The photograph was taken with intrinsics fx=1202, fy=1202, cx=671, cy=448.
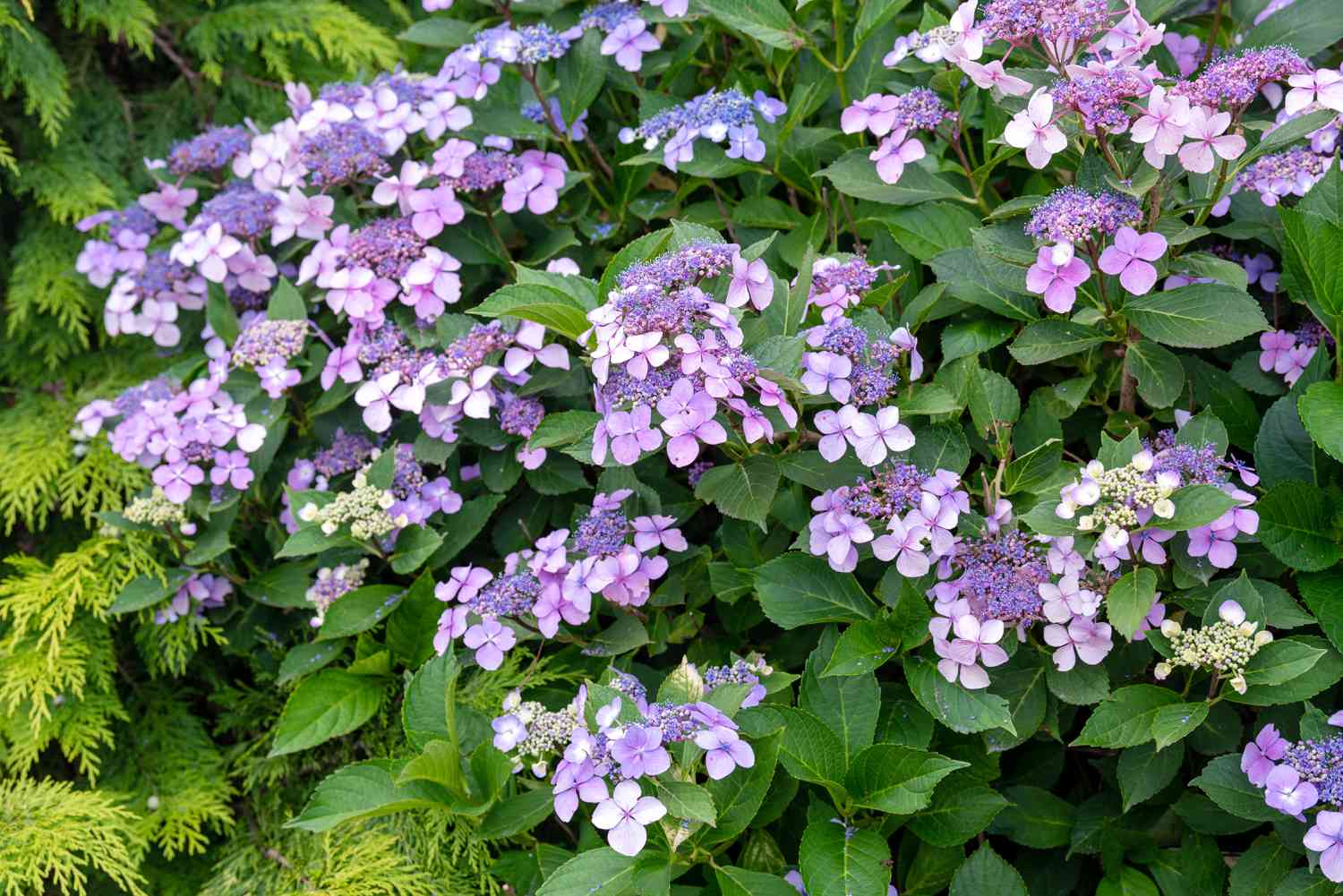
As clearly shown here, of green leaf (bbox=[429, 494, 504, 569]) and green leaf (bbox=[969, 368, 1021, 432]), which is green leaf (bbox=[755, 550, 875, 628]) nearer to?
green leaf (bbox=[969, 368, 1021, 432])

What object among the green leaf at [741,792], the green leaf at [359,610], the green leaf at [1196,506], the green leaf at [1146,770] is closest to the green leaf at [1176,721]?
the green leaf at [1146,770]

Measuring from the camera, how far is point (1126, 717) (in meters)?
1.40

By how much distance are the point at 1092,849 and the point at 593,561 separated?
2.49 ft

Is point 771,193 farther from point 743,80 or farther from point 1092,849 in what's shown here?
point 1092,849

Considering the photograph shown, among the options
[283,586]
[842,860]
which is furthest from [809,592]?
[283,586]

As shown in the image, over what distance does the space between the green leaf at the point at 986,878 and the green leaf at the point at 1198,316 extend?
67 cm

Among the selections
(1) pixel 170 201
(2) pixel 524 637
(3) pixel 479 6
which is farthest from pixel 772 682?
(3) pixel 479 6

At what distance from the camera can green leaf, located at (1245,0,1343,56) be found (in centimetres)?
166

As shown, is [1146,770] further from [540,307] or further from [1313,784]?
[540,307]

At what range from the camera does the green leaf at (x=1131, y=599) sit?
130 cm

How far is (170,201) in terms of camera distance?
7.05 ft

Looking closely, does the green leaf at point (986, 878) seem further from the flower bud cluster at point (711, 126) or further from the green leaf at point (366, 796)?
the flower bud cluster at point (711, 126)

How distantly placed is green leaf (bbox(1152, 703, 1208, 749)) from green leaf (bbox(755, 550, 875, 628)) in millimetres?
357

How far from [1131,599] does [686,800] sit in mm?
538
